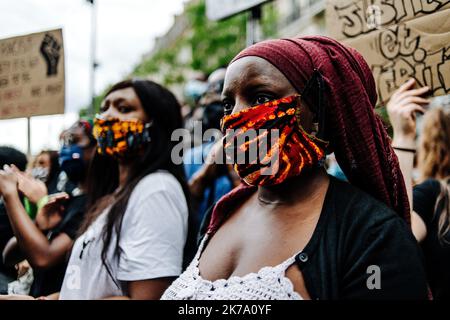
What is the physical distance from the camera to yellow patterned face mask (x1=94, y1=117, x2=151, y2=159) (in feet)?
8.90

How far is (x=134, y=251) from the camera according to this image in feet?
7.53

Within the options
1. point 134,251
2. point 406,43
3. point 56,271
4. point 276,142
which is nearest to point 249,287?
point 276,142

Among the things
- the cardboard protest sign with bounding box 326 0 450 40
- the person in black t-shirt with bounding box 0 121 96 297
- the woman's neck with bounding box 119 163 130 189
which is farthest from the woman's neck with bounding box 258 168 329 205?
the person in black t-shirt with bounding box 0 121 96 297

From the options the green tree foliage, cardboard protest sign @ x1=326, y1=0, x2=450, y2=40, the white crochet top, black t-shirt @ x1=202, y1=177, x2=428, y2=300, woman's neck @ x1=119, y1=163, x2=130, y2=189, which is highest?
the green tree foliage

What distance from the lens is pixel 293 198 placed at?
152cm

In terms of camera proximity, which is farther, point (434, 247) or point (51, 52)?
point (51, 52)

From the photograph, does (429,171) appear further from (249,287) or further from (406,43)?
(249,287)

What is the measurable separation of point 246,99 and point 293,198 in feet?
1.14

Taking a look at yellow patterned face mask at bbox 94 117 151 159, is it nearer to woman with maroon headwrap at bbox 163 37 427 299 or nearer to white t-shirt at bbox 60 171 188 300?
white t-shirt at bbox 60 171 188 300

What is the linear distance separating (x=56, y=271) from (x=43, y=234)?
22 centimetres

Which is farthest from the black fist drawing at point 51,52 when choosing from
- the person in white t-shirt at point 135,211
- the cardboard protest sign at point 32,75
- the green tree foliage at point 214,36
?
the green tree foliage at point 214,36

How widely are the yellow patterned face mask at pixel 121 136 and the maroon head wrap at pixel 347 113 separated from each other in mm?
1322

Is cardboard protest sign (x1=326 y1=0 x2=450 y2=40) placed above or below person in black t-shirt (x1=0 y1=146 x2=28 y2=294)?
above

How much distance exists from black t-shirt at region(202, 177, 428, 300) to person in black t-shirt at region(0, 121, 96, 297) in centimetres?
167
